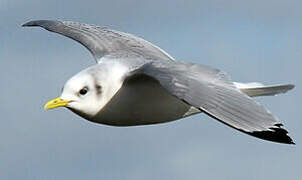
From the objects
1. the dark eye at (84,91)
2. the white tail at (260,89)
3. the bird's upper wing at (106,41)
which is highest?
the bird's upper wing at (106,41)

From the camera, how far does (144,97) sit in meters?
11.7

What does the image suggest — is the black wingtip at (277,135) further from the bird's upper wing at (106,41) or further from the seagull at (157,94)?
the bird's upper wing at (106,41)

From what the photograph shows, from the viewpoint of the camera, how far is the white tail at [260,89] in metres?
12.7

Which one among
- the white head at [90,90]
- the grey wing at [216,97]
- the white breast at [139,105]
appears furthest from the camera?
the white breast at [139,105]

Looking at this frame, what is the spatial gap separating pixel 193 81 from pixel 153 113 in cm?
132

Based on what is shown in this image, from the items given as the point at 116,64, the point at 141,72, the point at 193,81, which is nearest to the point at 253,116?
the point at 193,81

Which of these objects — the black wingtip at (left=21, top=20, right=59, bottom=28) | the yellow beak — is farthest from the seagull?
the black wingtip at (left=21, top=20, right=59, bottom=28)

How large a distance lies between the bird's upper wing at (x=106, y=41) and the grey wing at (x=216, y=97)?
199cm

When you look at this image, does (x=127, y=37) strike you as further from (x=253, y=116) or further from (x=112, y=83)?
(x=253, y=116)

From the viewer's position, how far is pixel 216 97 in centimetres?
1004

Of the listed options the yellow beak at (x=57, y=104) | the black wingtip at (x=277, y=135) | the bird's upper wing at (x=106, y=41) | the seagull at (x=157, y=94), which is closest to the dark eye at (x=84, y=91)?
the seagull at (x=157, y=94)

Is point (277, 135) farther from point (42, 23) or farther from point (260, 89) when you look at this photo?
point (42, 23)

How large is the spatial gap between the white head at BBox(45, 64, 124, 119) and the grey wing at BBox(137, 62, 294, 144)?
19.7 inches

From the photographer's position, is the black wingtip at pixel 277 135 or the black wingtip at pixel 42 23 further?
the black wingtip at pixel 42 23
